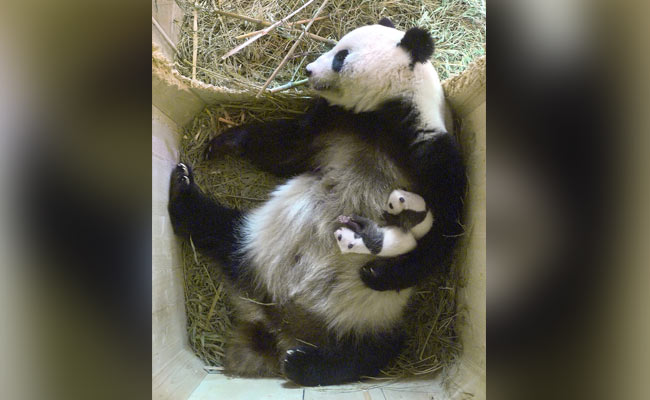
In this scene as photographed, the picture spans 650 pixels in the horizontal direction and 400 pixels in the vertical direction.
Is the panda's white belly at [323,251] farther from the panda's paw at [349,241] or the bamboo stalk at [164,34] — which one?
the bamboo stalk at [164,34]

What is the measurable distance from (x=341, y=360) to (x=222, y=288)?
2.66ft

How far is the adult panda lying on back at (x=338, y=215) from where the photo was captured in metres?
2.20

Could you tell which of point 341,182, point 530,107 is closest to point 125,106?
point 530,107

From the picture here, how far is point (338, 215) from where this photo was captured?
7.79ft

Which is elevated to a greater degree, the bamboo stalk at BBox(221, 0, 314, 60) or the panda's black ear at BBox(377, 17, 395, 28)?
the panda's black ear at BBox(377, 17, 395, 28)

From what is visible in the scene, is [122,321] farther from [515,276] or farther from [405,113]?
[405,113]

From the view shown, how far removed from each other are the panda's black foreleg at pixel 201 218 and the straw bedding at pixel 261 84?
0.11 m

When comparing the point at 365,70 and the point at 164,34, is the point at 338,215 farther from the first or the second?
the point at 164,34

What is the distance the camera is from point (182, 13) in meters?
2.61

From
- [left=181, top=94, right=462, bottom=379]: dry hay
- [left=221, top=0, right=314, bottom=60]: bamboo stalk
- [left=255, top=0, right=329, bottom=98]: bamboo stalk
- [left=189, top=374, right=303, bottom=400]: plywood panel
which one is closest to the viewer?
[left=189, top=374, right=303, bottom=400]: plywood panel

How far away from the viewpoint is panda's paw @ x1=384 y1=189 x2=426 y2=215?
2.14m

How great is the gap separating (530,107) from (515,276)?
1.60 ft

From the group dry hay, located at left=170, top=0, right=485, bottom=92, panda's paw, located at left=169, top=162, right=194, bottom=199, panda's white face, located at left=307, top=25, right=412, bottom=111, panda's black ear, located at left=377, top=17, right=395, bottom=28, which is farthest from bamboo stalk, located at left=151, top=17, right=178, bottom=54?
panda's black ear, located at left=377, top=17, right=395, bottom=28

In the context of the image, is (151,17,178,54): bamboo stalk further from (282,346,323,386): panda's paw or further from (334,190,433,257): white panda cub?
(282,346,323,386): panda's paw
